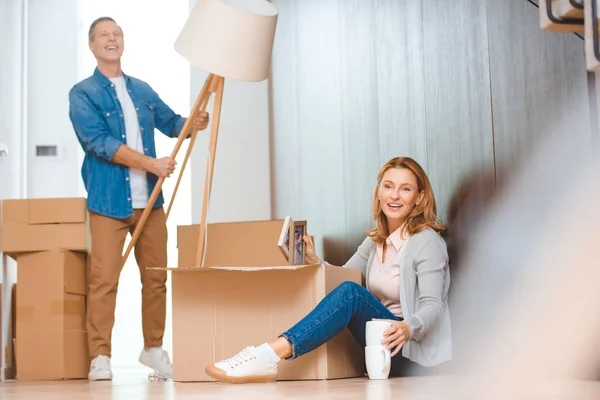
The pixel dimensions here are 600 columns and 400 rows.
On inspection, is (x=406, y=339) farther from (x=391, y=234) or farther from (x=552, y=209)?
(x=552, y=209)

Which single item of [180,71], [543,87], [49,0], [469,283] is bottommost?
[469,283]

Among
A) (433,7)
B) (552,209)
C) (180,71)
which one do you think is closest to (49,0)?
(180,71)

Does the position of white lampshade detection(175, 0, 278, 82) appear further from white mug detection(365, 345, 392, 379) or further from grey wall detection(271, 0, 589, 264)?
white mug detection(365, 345, 392, 379)

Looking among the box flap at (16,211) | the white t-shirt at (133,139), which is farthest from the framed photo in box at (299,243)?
the box flap at (16,211)

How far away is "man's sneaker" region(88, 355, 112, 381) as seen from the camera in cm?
316

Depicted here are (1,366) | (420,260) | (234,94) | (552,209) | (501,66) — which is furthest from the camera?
(234,94)

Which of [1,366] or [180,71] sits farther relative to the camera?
[180,71]

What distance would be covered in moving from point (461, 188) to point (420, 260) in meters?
0.29

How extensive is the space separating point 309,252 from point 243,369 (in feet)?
1.66

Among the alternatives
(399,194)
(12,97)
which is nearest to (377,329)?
(399,194)

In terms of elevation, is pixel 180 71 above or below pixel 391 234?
above

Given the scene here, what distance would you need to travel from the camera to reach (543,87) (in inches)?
89.0

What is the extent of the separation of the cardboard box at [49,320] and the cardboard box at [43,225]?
0.05 m

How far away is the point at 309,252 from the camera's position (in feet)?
9.10
